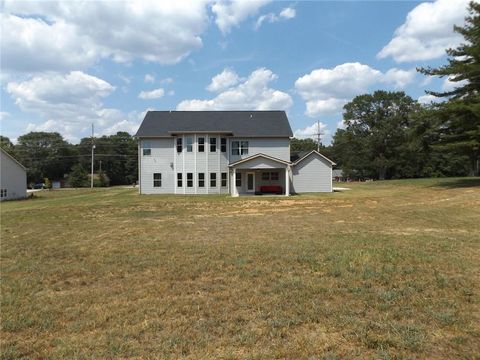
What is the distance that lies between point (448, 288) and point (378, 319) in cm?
169

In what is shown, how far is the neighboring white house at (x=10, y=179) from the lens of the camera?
40.0 m

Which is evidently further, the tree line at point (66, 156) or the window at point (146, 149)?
the tree line at point (66, 156)

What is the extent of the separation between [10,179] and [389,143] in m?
58.1

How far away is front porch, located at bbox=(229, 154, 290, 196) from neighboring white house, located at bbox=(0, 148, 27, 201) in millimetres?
24752

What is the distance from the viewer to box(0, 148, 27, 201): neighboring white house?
40.0 metres

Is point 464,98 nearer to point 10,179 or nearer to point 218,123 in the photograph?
point 218,123

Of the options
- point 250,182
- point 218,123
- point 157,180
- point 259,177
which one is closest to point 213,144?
point 218,123

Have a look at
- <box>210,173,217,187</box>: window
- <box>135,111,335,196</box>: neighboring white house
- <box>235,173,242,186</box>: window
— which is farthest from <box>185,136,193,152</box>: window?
<box>235,173,242,186</box>: window

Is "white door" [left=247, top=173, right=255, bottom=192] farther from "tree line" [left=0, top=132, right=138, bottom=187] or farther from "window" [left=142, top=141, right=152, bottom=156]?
"tree line" [left=0, top=132, right=138, bottom=187]

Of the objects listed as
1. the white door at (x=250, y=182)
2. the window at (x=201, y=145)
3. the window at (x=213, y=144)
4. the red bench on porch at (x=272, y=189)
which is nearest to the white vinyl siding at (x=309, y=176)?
the red bench on porch at (x=272, y=189)

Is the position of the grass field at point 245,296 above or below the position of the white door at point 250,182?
below

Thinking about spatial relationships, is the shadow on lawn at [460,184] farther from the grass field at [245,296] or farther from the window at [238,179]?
the grass field at [245,296]

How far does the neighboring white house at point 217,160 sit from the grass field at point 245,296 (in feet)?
73.3

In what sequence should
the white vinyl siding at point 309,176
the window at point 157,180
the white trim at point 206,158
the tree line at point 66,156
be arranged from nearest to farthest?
1. the white vinyl siding at point 309,176
2. the white trim at point 206,158
3. the window at point 157,180
4. the tree line at point 66,156
